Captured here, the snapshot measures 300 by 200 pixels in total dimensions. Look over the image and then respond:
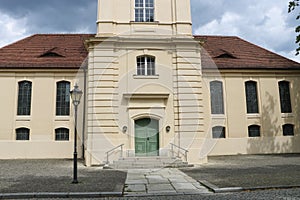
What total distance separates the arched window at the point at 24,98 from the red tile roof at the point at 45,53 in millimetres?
1355

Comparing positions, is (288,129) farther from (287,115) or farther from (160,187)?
(160,187)

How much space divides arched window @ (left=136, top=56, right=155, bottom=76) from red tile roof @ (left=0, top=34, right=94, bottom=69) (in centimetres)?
609

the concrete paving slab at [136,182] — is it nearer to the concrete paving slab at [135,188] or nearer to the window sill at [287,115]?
the concrete paving slab at [135,188]

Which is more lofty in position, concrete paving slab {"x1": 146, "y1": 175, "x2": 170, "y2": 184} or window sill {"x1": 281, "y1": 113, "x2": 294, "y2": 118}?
window sill {"x1": 281, "y1": 113, "x2": 294, "y2": 118}

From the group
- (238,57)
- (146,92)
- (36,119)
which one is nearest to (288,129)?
(238,57)

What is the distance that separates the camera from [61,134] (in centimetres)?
2103

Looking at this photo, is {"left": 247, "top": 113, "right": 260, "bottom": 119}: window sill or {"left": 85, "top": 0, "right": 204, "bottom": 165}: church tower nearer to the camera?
{"left": 85, "top": 0, "right": 204, "bottom": 165}: church tower

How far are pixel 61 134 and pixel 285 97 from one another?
17960 millimetres

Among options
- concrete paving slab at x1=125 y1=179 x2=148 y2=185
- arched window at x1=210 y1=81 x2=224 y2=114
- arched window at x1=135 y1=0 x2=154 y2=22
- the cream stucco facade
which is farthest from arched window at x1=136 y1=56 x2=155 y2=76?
concrete paving slab at x1=125 y1=179 x2=148 y2=185

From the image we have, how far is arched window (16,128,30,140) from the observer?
68.0 feet

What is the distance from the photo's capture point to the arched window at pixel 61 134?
21.0 m

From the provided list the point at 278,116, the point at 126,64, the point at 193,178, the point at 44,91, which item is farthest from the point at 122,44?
the point at 278,116

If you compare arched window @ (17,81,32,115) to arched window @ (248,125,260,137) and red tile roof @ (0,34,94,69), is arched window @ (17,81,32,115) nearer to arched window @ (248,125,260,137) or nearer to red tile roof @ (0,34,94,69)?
red tile roof @ (0,34,94,69)

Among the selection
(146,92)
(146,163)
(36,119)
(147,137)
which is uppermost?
(146,92)
